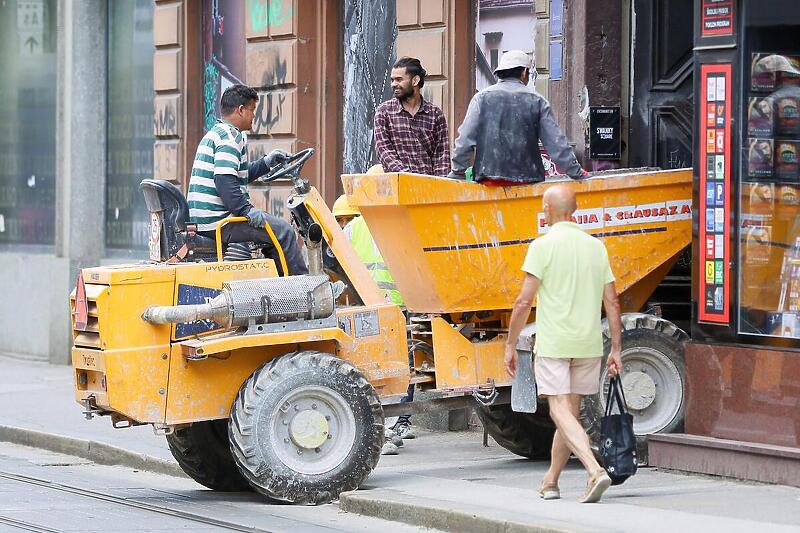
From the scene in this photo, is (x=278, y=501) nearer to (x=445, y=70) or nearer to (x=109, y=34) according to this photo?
(x=445, y=70)

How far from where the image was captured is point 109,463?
39.3ft

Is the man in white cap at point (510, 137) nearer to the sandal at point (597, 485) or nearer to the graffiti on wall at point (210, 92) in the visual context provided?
the sandal at point (597, 485)

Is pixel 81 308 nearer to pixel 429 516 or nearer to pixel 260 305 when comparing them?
pixel 260 305

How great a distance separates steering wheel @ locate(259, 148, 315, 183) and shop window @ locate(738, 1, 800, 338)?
261 cm

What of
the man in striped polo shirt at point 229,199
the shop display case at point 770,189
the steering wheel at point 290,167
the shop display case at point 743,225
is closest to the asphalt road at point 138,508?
the man in striped polo shirt at point 229,199

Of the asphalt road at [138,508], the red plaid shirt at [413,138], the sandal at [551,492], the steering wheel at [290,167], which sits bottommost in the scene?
the asphalt road at [138,508]

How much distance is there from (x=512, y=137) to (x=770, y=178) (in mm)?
1545

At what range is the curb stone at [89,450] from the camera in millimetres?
11391

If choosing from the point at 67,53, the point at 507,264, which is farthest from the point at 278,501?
the point at 67,53

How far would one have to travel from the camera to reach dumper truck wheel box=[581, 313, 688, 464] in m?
10.1

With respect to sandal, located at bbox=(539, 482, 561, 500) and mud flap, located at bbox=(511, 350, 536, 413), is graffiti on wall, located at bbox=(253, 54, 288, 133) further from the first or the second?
sandal, located at bbox=(539, 482, 561, 500)

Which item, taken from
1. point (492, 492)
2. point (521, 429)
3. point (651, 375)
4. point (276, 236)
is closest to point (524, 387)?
point (492, 492)

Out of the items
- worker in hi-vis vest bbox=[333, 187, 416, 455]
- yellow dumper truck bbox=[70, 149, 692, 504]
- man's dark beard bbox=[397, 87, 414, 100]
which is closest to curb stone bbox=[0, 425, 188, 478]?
yellow dumper truck bbox=[70, 149, 692, 504]

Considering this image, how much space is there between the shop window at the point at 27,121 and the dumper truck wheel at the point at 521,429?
10.2 m
